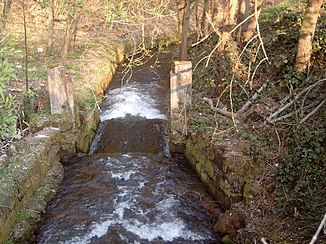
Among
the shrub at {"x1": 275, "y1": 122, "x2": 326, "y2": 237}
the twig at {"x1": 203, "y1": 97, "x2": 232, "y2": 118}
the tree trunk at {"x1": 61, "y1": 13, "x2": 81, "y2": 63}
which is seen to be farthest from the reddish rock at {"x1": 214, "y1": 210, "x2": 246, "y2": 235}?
the tree trunk at {"x1": 61, "y1": 13, "x2": 81, "y2": 63}

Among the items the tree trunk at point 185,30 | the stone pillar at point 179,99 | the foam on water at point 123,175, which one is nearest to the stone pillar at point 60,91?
the foam on water at point 123,175

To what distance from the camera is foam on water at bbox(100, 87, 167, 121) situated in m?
11.9

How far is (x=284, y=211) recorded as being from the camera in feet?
21.1

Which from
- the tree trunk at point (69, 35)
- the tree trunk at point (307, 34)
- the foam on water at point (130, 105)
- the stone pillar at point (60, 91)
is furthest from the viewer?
the tree trunk at point (69, 35)

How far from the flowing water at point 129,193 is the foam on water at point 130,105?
7cm

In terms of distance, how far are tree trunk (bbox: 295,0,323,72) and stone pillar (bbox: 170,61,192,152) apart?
2780mm

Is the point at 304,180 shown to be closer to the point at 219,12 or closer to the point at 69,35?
the point at 219,12

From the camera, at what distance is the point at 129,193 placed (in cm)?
805

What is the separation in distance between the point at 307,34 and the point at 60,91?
250 inches

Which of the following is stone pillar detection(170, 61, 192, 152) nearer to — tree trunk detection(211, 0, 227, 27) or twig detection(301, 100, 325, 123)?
twig detection(301, 100, 325, 123)

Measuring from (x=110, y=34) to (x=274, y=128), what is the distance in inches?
545

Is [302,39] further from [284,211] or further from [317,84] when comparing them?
[284,211]

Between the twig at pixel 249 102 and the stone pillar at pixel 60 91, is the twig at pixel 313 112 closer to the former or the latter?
the twig at pixel 249 102

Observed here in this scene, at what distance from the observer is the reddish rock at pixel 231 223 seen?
21.9ft
